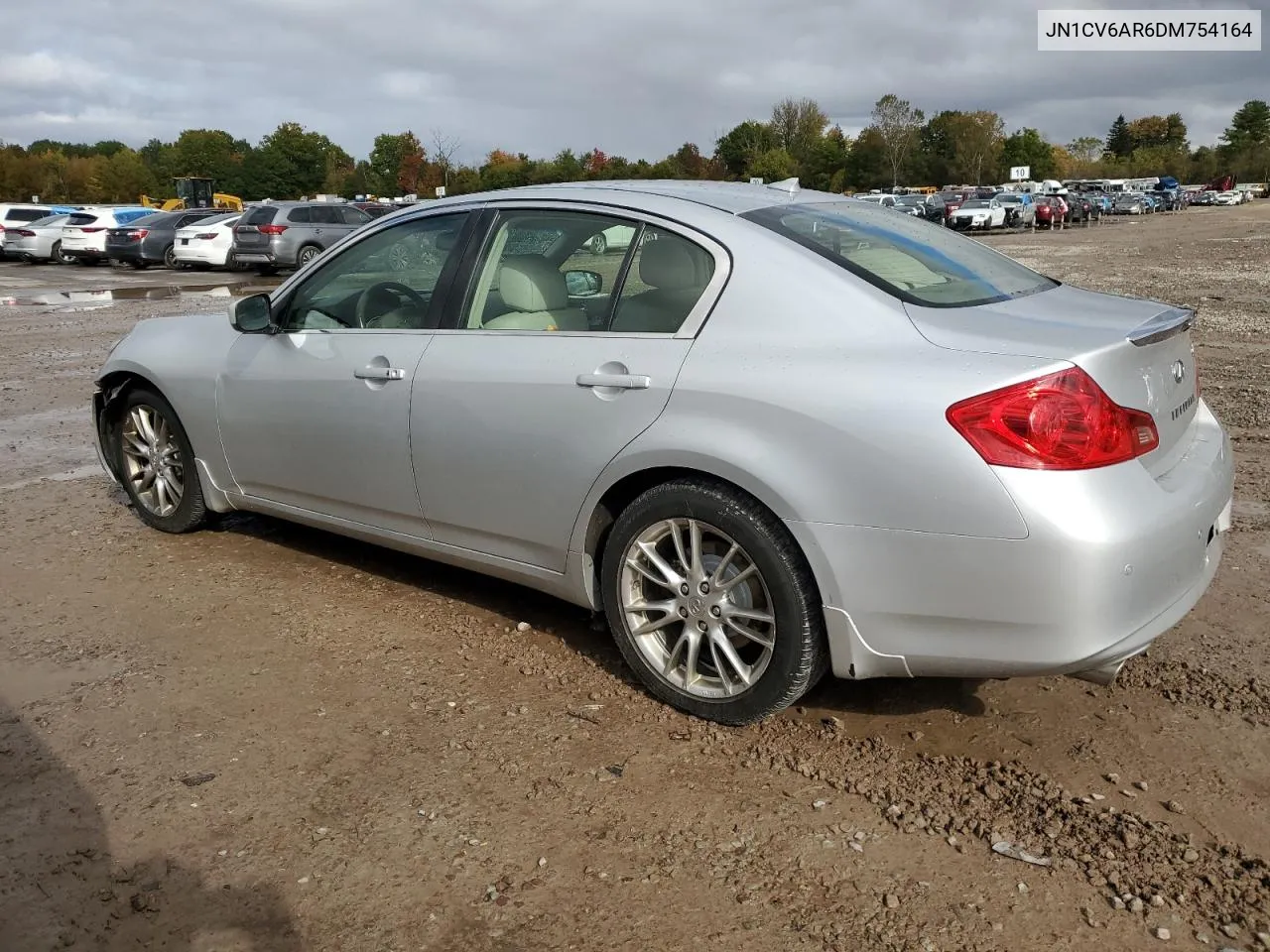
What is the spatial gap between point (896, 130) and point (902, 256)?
4535 inches

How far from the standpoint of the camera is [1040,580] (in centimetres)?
281

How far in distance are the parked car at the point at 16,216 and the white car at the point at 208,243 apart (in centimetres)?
863

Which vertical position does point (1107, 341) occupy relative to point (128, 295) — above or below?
above

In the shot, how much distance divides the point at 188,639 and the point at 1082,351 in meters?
3.36

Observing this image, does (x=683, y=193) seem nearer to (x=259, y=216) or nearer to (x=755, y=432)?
(x=755, y=432)

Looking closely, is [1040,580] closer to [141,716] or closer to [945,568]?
[945,568]

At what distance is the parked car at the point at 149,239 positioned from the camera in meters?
29.4

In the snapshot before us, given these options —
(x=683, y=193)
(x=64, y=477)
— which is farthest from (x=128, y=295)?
(x=683, y=193)

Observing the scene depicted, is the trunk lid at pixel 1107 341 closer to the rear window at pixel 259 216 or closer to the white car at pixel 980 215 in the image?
the rear window at pixel 259 216

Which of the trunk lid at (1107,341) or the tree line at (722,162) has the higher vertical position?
the tree line at (722,162)

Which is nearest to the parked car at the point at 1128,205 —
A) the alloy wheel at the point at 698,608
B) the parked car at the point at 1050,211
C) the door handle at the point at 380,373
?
the parked car at the point at 1050,211

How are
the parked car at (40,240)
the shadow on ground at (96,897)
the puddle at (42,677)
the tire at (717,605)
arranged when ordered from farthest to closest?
1. the parked car at (40,240)
2. the puddle at (42,677)
3. the tire at (717,605)
4. the shadow on ground at (96,897)

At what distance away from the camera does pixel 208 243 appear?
89.4 ft


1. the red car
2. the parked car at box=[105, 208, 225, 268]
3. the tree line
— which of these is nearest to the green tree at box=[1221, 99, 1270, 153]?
the tree line
